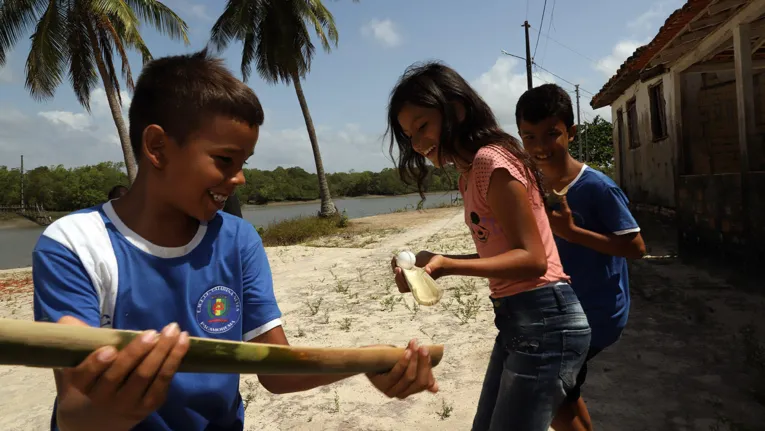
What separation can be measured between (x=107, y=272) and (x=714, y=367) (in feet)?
11.8

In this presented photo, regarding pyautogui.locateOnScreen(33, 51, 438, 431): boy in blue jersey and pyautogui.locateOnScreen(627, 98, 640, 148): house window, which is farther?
pyautogui.locateOnScreen(627, 98, 640, 148): house window

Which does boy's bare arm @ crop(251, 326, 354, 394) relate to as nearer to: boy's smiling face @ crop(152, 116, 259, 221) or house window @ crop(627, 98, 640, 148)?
boy's smiling face @ crop(152, 116, 259, 221)

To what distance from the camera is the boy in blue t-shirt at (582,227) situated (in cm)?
179

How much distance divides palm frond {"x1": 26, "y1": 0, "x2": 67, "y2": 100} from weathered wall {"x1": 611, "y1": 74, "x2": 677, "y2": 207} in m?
16.1

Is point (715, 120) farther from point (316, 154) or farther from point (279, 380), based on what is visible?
point (316, 154)

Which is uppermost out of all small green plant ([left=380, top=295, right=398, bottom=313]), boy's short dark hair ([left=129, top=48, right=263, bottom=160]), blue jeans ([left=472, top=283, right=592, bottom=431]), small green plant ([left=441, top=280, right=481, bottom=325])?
boy's short dark hair ([left=129, top=48, right=263, bottom=160])

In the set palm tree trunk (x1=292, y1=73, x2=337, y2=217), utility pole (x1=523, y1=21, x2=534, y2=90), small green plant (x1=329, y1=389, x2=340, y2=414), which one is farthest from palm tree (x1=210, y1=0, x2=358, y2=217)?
small green plant (x1=329, y1=389, x2=340, y2=414)

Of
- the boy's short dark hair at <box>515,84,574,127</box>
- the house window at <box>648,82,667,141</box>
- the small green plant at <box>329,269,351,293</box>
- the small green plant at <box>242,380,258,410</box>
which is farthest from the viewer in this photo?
the house window at <box>648,82,667,141</box>

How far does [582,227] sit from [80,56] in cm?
1805

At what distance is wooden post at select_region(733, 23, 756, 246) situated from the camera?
5242mm

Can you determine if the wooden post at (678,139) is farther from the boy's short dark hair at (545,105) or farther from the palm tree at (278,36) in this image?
the palm tree at (278,36)

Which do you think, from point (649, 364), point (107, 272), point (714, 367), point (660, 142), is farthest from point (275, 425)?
point (660, 142)

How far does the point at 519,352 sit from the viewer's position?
54.4 inches

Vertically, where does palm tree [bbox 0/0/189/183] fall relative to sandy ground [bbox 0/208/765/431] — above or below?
above
